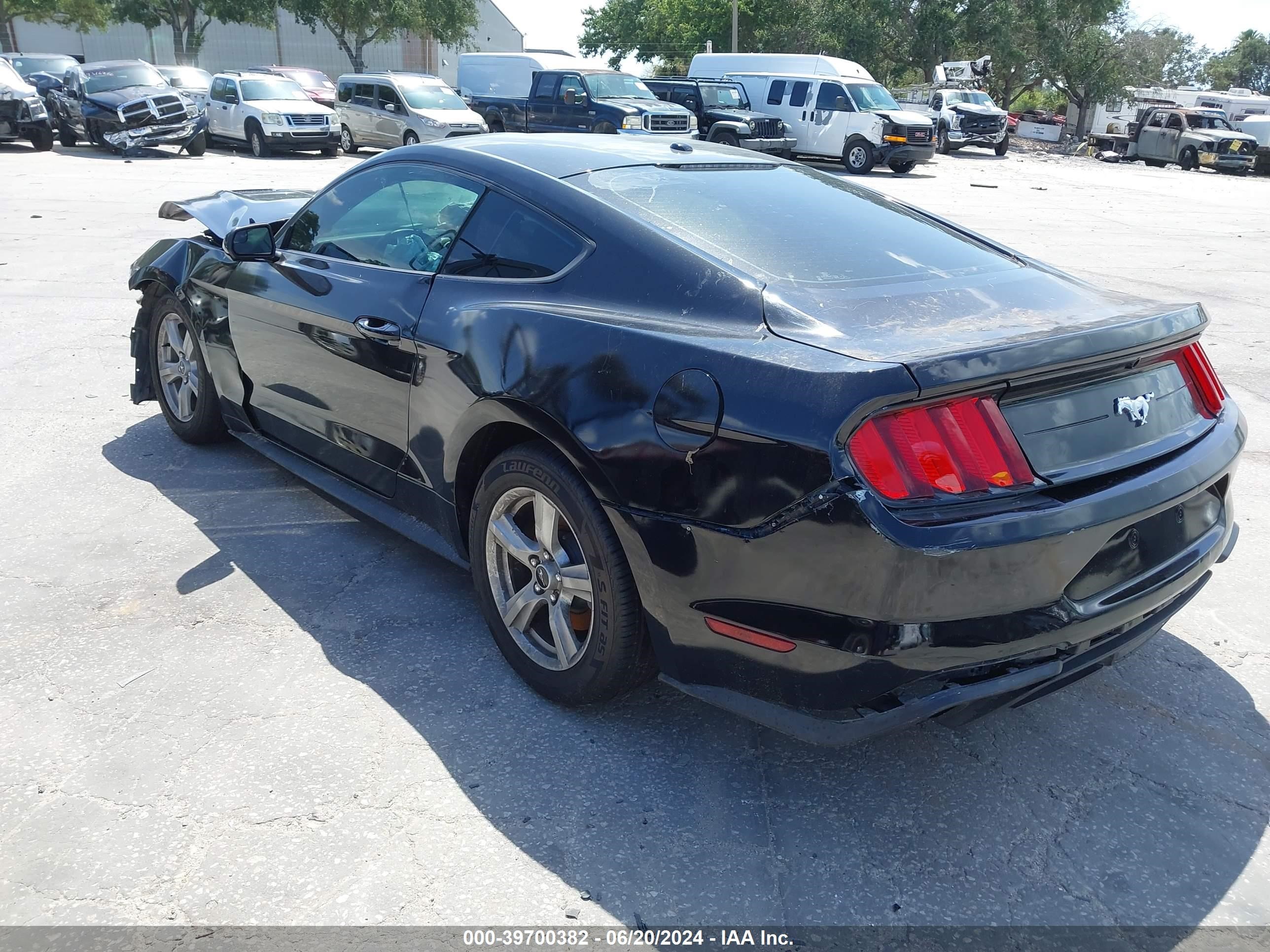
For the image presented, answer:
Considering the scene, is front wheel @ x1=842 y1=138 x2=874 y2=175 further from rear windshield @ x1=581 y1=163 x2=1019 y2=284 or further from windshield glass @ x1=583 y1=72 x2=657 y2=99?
rear windshield @ x1=581 y1=163 x2=1019 y2=284

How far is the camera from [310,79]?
31.4m

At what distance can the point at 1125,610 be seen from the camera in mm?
2459

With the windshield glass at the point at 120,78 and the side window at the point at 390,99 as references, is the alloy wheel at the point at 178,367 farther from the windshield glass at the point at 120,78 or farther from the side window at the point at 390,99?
the windshield glass at the point at 120,78

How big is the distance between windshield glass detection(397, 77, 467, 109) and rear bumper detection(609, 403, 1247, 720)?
871 inches

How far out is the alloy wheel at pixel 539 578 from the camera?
9.44 ft

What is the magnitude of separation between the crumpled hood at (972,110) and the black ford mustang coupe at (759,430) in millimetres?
31967

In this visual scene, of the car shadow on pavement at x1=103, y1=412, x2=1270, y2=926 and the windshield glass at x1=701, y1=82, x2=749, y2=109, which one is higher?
the windshield glass at x1=701, y1=82, x2=749, y2=109

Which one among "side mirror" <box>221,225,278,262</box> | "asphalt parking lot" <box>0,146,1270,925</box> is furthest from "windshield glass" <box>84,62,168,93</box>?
"side mirror" <box>221,225,278,262</box>

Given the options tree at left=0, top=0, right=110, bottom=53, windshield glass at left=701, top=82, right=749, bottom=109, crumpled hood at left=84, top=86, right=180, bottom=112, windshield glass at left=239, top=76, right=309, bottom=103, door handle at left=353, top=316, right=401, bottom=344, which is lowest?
door handle at left=353, top=316, right=401, bottom=344

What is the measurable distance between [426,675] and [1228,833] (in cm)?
222

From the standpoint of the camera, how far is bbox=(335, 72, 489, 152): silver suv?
2225 centimetres

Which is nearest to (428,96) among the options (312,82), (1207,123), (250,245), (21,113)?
(21,113)

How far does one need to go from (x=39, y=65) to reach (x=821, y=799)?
31.0 metres

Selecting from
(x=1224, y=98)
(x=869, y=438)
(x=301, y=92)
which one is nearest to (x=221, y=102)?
(x=301, y=92)
